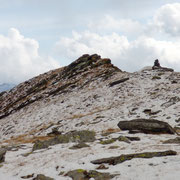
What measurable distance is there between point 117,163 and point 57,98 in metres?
35.2

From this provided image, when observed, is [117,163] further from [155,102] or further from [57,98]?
[57,98]

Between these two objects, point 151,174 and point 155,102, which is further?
point 155,102

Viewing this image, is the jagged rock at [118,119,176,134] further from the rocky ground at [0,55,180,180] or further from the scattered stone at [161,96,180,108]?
the scattered stone at [161,96,180,108]

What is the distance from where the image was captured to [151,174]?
8.28 metres

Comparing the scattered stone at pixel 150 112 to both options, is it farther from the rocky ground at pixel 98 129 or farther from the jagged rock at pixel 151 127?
the jagged rock at pixel 151 127

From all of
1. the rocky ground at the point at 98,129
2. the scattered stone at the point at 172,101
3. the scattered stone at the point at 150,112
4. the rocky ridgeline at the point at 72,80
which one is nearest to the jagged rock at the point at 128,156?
the rocky ground at the point at 98,129

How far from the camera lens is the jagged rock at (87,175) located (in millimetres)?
9086

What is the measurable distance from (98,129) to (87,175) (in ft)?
45.2

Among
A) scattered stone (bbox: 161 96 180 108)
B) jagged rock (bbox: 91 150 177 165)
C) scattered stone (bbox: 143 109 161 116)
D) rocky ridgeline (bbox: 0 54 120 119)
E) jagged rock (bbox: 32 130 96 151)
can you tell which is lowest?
jagged rock (bbox: 91 150 177 165)

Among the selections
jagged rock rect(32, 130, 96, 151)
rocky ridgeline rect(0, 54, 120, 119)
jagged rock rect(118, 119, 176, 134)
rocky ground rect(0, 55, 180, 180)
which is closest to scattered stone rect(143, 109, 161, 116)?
rocky ground rect(0, 55, 180, 180)

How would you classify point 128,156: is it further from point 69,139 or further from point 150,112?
point 150,112

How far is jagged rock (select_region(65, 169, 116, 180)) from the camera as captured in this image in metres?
9.09

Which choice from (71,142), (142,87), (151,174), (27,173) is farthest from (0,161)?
(142,87)

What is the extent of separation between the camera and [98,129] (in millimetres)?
23328
